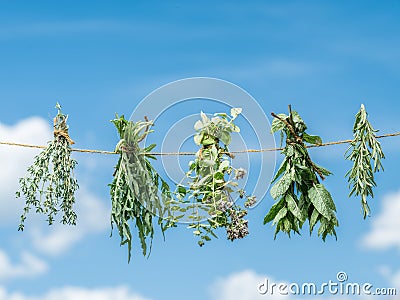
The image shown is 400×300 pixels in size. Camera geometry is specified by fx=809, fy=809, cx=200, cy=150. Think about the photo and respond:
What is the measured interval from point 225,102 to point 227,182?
343 mm

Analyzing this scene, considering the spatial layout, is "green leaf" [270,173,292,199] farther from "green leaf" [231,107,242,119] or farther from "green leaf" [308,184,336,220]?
"green leaf" [231,107,242,119]

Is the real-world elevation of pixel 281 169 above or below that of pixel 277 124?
below

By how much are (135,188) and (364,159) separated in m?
0.96

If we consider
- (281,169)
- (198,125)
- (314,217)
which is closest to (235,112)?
(198,125)

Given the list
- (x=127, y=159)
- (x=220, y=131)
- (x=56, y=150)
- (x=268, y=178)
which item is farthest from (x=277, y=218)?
(x=56, y=150)

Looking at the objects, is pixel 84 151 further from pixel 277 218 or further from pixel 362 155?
pixel 362 155

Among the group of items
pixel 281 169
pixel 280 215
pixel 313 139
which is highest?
pixel 313 139

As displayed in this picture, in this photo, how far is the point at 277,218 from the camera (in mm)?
3424

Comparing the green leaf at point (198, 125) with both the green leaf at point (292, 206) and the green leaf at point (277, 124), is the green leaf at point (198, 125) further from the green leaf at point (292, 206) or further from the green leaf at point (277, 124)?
the green leaf at point (292, 206)

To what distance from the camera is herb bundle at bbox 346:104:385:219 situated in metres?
3.37

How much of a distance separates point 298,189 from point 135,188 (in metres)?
0.69

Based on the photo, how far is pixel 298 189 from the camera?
3.45 m

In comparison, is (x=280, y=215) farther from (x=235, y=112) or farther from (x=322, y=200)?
(x=235, y=112)

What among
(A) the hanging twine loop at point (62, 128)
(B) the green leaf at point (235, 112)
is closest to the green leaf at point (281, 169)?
(B) the green leaf at point (235, 112)
